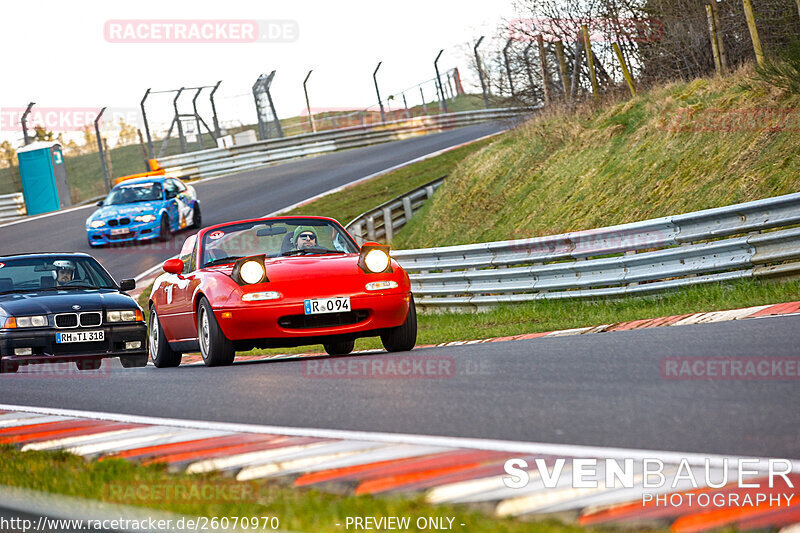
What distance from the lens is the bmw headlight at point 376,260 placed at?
9125 mm

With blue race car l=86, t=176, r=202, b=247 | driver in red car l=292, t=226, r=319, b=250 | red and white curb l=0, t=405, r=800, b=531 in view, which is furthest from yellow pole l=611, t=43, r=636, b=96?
red and white curb l=0, t=405, r=800, b=531

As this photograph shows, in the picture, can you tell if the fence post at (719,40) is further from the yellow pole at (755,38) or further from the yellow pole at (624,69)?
the yellow pole at (624,69)

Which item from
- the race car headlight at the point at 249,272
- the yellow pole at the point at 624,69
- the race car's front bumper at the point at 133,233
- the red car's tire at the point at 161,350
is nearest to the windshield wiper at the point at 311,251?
the race car headlight at the point at 249,272

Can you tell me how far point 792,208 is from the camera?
388 inches

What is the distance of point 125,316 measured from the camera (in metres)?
11.1

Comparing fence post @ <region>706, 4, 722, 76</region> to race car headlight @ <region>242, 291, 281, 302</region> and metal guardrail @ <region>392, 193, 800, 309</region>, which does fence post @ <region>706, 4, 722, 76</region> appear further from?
race car headlight @ <region>242, 291, 281, 302</region>

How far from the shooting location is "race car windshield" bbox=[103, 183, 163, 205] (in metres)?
22.5

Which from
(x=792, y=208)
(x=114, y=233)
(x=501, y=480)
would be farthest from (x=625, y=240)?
(x=114, y=233)

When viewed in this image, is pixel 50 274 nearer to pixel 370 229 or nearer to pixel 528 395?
pixel 528 395

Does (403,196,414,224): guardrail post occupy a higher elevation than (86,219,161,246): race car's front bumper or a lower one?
lower

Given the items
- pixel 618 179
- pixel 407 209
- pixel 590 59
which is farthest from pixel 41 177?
pixel 618 179

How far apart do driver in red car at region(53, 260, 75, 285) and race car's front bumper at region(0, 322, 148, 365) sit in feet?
4.33

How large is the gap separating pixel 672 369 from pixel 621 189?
32.6ft

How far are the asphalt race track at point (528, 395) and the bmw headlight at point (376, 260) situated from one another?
798 millimetres
